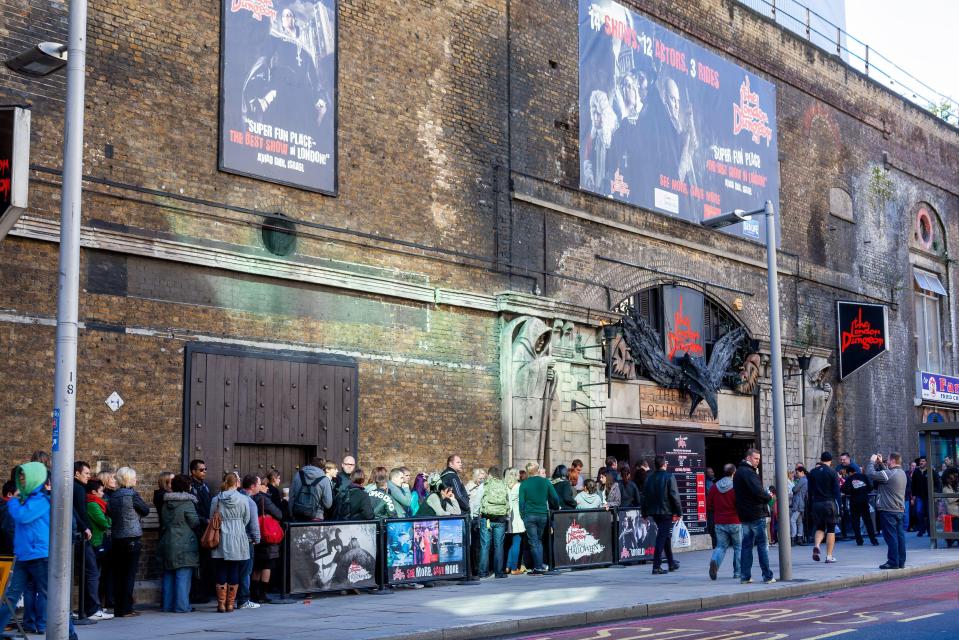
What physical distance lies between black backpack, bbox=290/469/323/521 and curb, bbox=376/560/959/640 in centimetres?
401

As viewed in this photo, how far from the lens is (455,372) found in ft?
65.2

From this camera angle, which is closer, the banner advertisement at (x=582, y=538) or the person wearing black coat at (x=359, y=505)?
the person wearing black coat at (x=359, y=505)

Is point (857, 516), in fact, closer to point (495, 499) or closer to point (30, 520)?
point (495, 499)

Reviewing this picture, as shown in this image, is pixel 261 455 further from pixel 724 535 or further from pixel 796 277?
pixel 796 277

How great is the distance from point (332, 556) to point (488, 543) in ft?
11.4

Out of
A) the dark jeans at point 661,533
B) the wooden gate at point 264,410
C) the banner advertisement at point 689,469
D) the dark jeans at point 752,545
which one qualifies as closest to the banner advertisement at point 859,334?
the banner advertisement at point 689,469

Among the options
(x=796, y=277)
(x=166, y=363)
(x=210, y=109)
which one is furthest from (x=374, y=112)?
(x=796, y=277)

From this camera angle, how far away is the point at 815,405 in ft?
93.6

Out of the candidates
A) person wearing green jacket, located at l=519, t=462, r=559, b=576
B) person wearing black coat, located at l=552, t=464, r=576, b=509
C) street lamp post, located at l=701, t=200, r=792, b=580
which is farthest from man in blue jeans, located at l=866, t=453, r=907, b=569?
person wearing green jacket, located at l=519, t=462, r=559, b=576

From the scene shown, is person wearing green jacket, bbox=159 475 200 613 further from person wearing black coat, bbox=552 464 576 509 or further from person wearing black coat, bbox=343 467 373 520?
person wearing black coat, bbox=552 464 576 509

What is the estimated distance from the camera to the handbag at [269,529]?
14.3 metres

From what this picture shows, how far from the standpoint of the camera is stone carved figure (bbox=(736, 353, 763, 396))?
87.3ft

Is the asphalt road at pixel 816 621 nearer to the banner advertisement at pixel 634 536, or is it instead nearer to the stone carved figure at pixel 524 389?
the banner advertisement at pixel 634 536

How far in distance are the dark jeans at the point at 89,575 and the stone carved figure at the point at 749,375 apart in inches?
660
